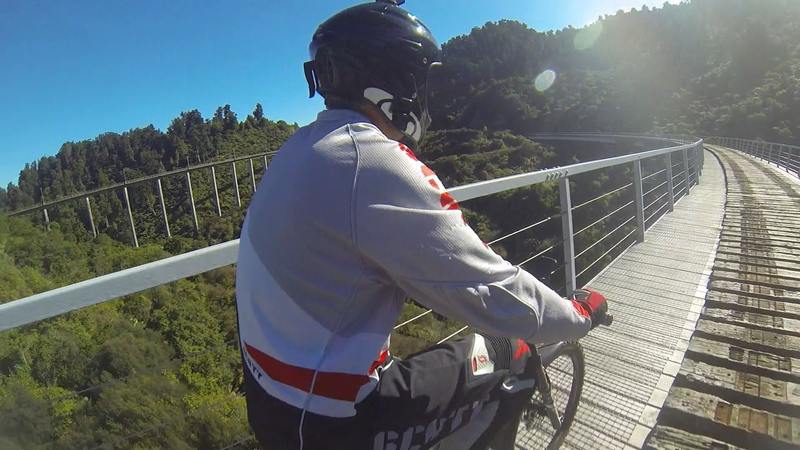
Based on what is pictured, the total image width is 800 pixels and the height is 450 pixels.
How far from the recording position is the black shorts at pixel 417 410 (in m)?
0.86

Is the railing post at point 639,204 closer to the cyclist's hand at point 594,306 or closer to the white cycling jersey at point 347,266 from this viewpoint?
the cyclist's hand at point 594,306

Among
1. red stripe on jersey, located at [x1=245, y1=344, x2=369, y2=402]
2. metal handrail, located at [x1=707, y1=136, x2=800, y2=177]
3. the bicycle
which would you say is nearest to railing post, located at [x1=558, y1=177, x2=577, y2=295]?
the bicycle

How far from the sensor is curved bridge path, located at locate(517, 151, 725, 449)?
195 centimetres

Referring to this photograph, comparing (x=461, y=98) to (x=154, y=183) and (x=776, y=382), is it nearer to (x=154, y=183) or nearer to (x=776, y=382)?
(x=154, y=183)

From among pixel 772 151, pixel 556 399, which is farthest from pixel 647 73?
pixel 556 399

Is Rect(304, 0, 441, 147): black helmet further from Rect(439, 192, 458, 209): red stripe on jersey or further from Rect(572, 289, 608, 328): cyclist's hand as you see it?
Rect(572, 289, 608, 328): cyclist's hand

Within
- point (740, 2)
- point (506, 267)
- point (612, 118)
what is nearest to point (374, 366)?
point (506, 267)

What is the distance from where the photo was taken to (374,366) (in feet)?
3.05

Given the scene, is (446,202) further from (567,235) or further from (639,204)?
(639,204)

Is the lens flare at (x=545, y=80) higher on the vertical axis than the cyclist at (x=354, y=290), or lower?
higher

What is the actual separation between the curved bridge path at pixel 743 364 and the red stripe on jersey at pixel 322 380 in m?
1.65

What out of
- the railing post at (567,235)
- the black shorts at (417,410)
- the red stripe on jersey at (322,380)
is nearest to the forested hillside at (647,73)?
the railing post at (567,235)

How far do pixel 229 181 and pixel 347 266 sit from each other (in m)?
69.6

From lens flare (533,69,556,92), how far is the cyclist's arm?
82.9 metres
